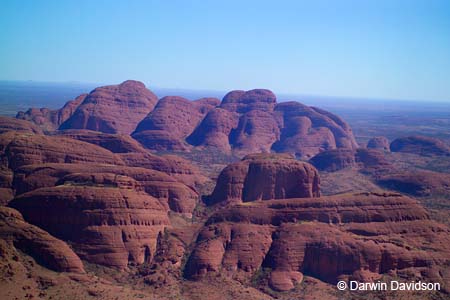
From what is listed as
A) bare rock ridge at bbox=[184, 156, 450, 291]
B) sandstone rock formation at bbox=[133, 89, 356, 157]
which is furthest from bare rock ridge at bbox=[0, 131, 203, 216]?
sandstone rock formation at bbox=[133, 89, 356, 157]

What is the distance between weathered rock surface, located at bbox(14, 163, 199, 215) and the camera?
7019 centimetres

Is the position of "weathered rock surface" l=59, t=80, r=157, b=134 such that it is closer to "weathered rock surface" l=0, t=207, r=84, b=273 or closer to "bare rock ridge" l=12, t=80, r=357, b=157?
"bare rock ridge" l=12, t=80, r=357, b=157

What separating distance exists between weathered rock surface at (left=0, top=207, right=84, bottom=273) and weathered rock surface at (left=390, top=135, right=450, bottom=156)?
429 ft

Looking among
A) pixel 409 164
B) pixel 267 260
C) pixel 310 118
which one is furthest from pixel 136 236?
pixel 310 118

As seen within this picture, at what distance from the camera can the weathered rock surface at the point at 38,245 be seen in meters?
56.5

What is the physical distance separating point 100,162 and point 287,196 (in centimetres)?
2913

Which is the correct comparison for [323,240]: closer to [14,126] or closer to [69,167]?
[69,167]

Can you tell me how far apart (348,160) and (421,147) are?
1735 inches

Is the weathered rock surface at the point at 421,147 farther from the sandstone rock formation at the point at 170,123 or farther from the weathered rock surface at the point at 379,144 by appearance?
the sandstone rock formation at the point at 170,123

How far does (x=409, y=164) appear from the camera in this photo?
156 m

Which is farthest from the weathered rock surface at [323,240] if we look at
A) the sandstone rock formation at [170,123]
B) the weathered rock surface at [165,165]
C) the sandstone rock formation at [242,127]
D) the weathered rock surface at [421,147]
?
the weathered rock surface at [421,147]

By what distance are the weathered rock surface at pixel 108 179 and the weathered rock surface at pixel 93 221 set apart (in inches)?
205

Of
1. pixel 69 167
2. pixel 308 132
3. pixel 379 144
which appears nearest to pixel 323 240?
pixel 69 167

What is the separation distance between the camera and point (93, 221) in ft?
204
